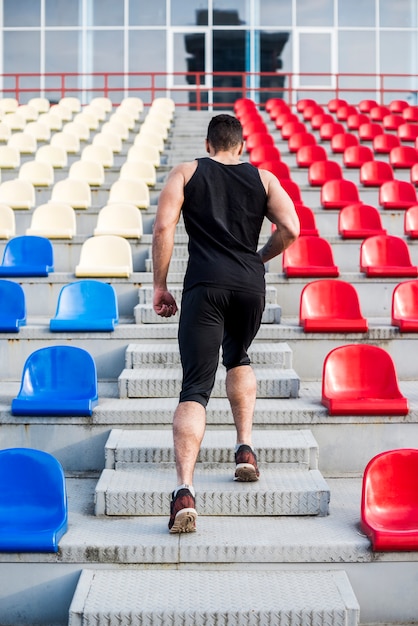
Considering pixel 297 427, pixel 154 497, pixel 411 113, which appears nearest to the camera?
pixel 154 497

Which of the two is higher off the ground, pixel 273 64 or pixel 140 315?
pixel 273 64

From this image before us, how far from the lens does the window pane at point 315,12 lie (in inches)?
727

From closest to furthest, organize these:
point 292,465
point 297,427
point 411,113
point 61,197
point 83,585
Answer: point 83,585, point 292,465, point 297,427, point 61,197, point 411,113

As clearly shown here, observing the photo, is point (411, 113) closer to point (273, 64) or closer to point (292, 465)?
point (273, 64)

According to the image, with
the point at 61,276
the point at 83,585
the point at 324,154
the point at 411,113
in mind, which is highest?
the point at 411,113

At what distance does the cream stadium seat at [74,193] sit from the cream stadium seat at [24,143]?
3.29m

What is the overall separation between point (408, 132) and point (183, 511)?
1007cm

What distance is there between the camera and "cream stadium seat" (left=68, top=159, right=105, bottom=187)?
888 cm

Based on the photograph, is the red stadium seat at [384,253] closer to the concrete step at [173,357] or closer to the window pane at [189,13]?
the concrete step at [173,357]

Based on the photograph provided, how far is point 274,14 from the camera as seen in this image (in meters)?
18.4

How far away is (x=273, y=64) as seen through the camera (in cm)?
1842

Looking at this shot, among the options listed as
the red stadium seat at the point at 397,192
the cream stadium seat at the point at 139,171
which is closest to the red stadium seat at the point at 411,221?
the red stadium seat at the point at 397,192

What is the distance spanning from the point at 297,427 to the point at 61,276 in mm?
2478

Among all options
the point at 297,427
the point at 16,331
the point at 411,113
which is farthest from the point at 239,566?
the point at 411,113
